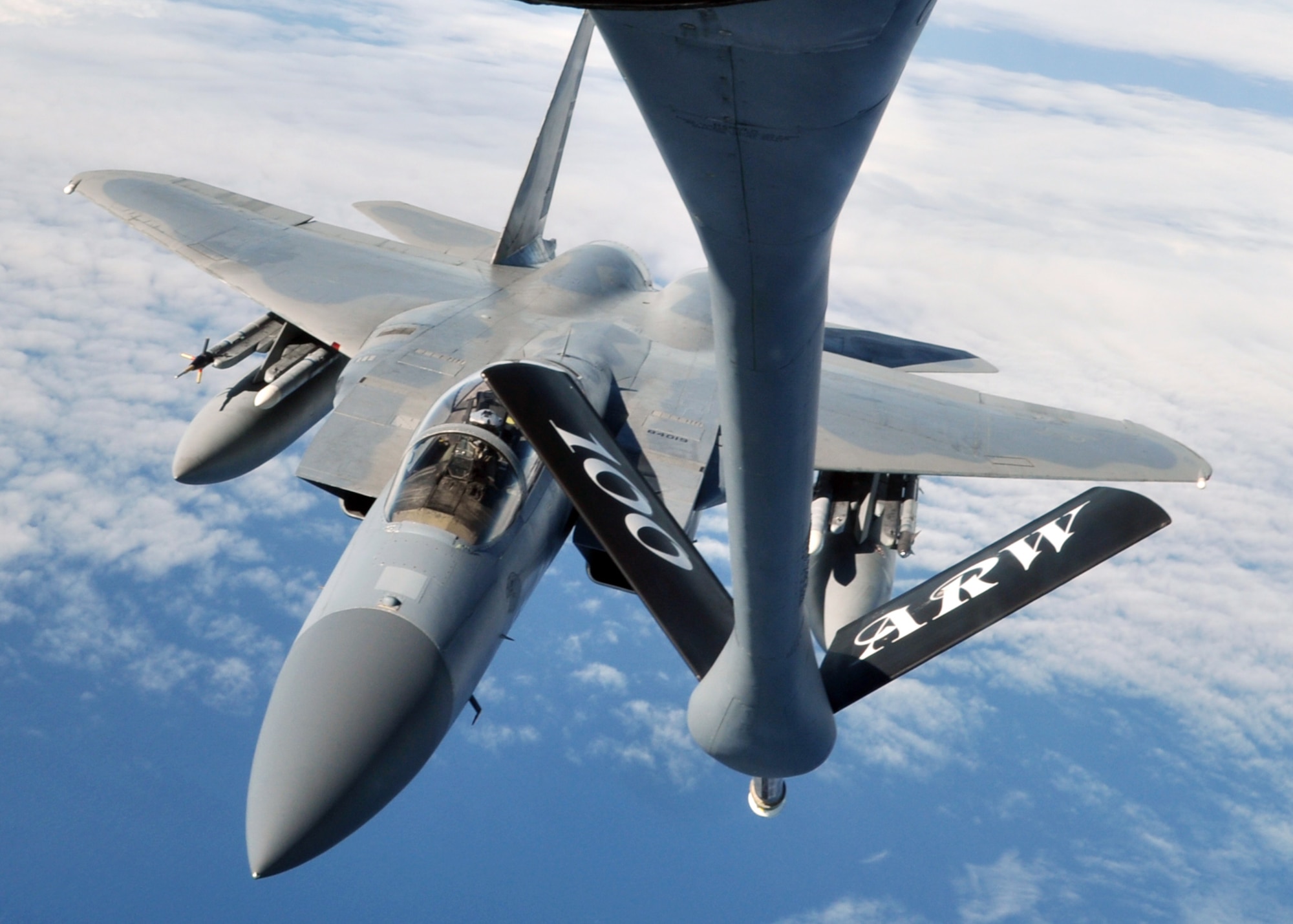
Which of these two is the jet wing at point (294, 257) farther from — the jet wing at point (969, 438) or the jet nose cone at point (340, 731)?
the jet nose cone at point (340, 731)

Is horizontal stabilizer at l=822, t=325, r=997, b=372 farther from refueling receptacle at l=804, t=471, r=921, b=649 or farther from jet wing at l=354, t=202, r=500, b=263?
jet wing at l=354, t=202, r=500, b=263

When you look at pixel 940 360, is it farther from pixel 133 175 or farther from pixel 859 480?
pixel 133 175

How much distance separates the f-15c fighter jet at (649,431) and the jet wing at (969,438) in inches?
2.0

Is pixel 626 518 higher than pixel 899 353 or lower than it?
higher

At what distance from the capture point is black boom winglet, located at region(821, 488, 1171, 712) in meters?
6.08

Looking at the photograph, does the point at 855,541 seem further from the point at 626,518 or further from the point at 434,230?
the point at 434,230

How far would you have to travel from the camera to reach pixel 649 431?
446 inches

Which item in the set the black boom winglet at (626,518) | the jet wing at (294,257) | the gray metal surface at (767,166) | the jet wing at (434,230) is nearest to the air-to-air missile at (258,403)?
the jet wing at (294,257)

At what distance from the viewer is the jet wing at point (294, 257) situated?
14.5 metres

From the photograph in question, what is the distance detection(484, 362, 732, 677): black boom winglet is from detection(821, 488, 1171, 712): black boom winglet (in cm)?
86

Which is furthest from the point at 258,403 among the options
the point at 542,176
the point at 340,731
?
the point at 340,731

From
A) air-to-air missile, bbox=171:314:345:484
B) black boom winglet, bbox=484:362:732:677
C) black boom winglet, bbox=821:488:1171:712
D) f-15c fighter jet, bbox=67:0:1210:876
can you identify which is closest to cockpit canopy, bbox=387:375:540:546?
f-15c fighter jet, bbox=67:0:1210:876

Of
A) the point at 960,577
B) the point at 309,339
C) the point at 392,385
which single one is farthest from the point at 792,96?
the point at 309,339

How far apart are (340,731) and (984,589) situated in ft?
14.8
